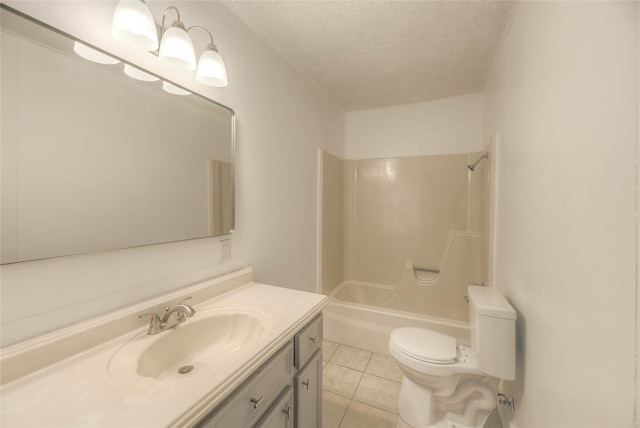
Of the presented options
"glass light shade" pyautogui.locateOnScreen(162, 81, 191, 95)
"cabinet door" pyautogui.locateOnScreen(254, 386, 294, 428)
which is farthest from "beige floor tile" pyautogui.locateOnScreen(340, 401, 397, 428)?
"glass light shade" pyautogui.locateOnScreen(162, 81, 191, 95)

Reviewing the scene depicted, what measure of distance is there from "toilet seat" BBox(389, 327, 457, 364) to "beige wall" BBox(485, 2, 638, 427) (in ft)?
1.07

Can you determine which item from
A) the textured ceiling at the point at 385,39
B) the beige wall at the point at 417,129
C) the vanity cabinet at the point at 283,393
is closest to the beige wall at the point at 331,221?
the beige wall at the point at 417,129

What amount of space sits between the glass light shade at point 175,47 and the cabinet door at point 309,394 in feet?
4.46

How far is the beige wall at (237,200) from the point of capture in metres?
0.73

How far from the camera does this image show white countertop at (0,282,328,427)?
52 centimetres

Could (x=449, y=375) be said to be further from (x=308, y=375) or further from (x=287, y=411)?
(x=287, y=411)

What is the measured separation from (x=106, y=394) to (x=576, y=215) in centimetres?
A: 138

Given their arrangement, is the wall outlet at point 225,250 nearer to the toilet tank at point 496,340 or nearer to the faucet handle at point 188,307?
the faucet handle at point 188,307

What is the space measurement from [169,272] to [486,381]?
73.3 inches

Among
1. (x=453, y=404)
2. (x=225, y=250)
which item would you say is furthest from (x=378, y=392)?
(x=225, y=250)

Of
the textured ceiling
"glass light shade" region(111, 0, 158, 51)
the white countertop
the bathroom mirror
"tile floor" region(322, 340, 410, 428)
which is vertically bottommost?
"tile floor" region(322, 340, 410, 428)

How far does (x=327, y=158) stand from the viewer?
8.33 feet

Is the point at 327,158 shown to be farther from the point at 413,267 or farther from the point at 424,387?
the point at 424,387

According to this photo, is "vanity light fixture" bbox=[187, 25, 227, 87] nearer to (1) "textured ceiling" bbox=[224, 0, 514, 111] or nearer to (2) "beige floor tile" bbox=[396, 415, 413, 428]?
(1) "textured ceiling" bbox=[224, 0, 514, 111]
